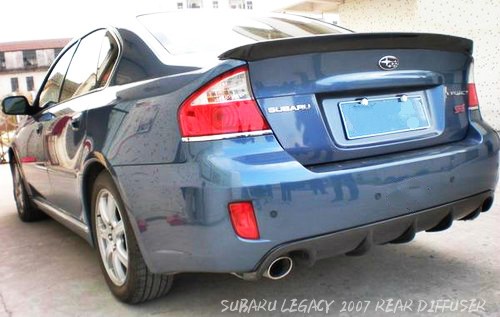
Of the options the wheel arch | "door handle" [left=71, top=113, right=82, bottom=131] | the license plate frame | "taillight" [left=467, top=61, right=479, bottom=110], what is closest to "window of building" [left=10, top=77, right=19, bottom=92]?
"door handle" [left=71, top=113, right=82, bottom=131]

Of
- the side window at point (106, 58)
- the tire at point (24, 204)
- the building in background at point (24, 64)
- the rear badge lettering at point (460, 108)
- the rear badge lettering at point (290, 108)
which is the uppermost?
the side window at point (106, 58)

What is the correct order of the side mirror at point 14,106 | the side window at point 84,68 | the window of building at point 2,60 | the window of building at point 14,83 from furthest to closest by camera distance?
the window of building at point 14,83 < the window of building at point 2,60 < the side mirror at point 14,106 < the side window at point 84,68

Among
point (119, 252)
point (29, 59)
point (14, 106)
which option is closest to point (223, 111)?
point (119, 252)

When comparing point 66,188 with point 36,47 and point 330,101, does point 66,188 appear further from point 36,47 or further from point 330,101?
point 36,47

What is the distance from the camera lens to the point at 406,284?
9.23 feet

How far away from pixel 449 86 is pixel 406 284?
107 cm

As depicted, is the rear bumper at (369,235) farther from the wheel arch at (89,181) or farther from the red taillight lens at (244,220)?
the wheel arch at (89,181)

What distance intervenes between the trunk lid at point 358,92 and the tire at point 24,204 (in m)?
3.40

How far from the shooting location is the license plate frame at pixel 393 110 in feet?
7.42

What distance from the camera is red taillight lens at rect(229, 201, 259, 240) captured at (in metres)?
2.02

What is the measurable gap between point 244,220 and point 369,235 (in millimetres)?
588

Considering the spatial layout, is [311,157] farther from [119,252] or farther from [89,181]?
[89,181]

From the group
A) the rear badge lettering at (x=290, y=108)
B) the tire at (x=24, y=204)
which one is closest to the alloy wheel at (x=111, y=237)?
the rear badge lettering at (x=290, y=108)

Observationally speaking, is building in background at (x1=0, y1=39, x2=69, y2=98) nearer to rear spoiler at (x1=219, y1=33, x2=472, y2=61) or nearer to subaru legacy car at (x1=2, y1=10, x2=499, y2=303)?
subaru legacy car at (x1=2, y1=10, x2=499, y2=303)
